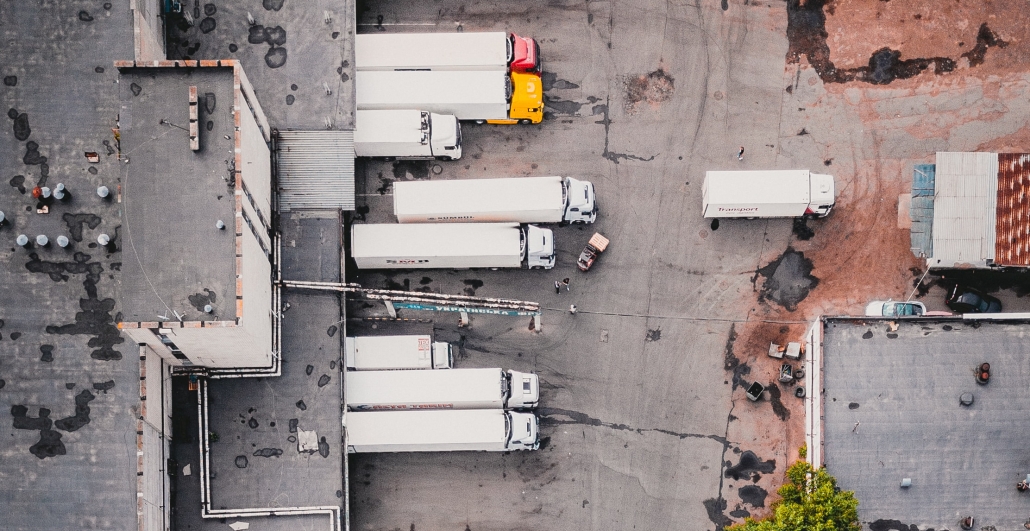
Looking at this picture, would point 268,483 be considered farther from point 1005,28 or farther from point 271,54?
point 1005,28

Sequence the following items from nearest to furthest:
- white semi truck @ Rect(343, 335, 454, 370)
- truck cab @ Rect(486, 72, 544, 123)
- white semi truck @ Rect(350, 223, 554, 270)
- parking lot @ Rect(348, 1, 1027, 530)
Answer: white semi truck @ Rect(350, 223, 554, 270), white semi truck @ Rect(343, 335, 454, 370), parking lot @ Rect(348, 1, 1027, 530), truck cab @ Rect(486, 72, 544, 123)

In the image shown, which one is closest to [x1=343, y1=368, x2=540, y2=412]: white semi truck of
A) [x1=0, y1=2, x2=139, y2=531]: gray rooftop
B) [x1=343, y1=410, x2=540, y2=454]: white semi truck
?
[x1=343, y1=410, x2=540, y2=454]: white semi truck

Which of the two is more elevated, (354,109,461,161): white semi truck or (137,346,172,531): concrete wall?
(354,109,461,161): white semi truck

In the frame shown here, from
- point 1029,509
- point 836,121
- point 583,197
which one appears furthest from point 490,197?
point 1029,509

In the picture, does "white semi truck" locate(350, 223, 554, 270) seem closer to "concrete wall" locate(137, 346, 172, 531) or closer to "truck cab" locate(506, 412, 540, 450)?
"truck cab" locate(506, 412, 540, 450)

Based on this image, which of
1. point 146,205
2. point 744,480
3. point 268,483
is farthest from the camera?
point 744,480

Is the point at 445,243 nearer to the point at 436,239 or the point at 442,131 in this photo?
the point at 436,239

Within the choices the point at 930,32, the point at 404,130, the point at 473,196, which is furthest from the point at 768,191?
the point at 404,130
